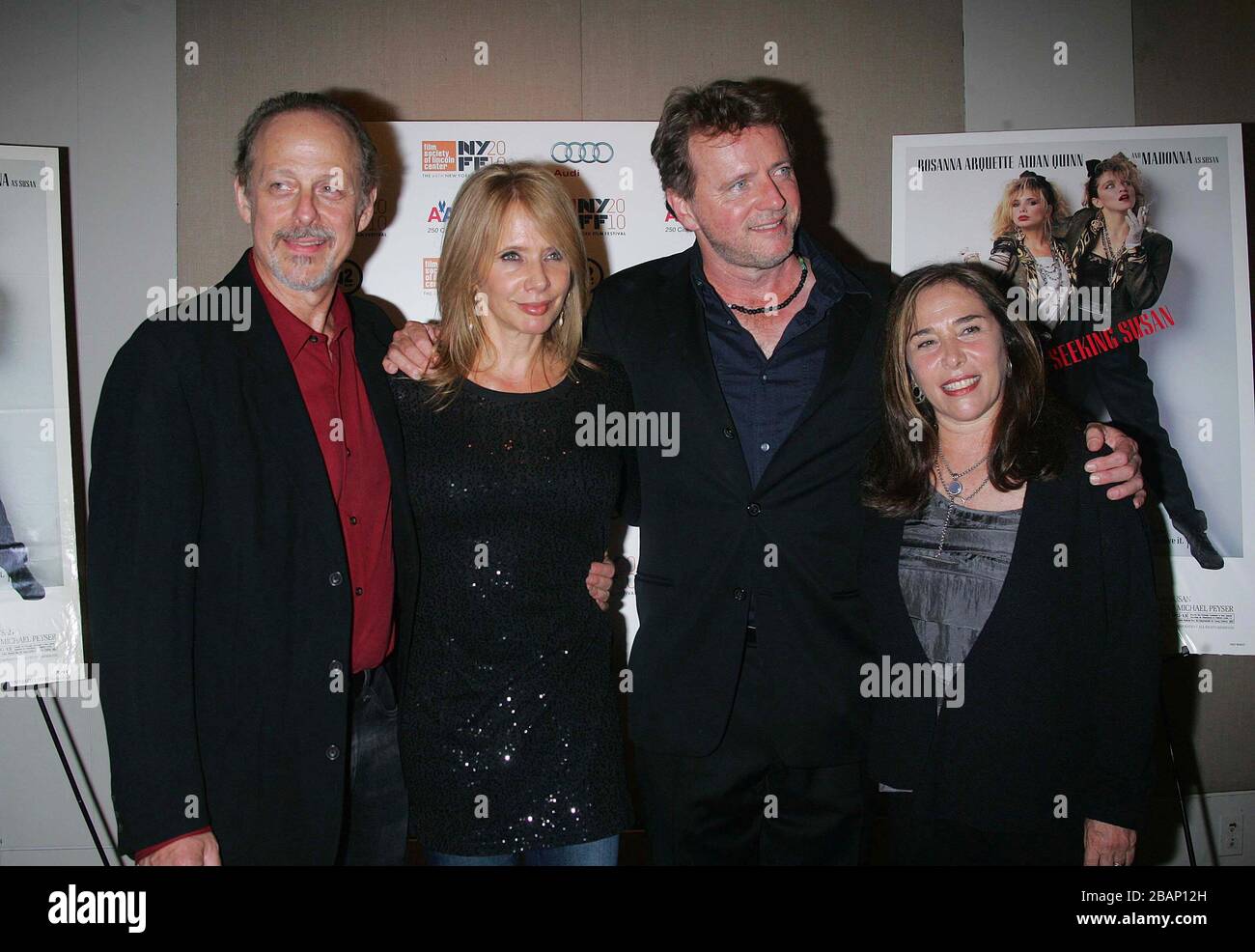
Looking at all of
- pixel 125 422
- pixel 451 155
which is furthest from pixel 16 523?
pixel 451 155

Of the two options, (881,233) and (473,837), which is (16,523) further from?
(881,233)

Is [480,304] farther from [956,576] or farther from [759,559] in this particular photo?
[956,576]

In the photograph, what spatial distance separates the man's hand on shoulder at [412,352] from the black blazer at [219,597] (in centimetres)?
31

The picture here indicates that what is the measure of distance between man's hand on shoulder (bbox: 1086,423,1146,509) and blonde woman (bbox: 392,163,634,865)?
45.9 inches

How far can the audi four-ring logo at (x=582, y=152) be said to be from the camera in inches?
137

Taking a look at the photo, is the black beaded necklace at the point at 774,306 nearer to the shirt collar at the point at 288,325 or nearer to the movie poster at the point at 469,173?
the movie poster at the point at 469,173

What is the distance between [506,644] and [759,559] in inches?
27.3

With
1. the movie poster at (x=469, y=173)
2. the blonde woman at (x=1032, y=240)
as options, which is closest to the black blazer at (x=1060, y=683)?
the blonde woman at (x=1032, y=240)

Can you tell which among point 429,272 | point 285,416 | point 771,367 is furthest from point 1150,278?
point 285,416

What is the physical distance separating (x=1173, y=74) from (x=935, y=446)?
254 centimetres

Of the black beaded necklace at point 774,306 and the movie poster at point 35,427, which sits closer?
the black beaded necklace at point 774,306

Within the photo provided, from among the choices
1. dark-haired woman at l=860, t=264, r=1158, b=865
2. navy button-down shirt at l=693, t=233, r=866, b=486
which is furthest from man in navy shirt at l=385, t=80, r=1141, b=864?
dark-haired woman at l=860, t=264, r=1158, b=865

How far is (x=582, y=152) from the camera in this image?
3.49 m

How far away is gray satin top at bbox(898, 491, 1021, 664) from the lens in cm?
219
